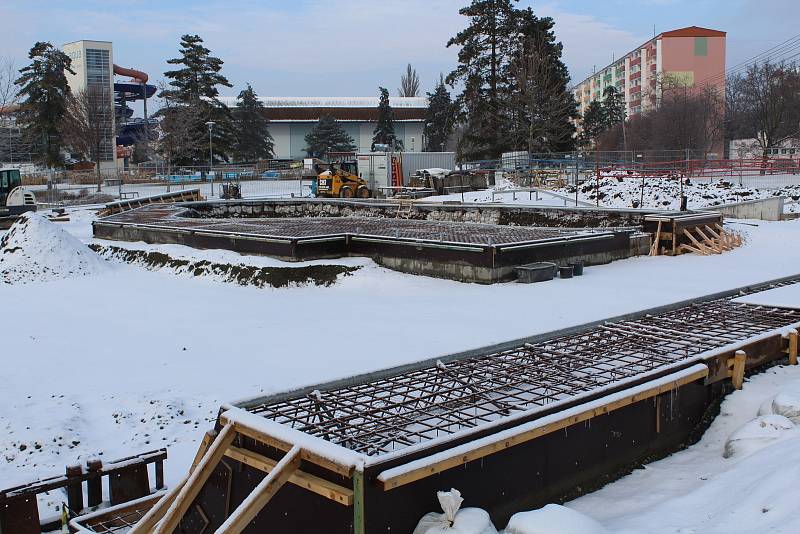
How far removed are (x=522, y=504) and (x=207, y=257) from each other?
13431 millimetres

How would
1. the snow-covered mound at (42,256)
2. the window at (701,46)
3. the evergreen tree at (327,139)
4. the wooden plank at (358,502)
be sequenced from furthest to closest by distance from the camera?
1. the window at (701,46)
2. the evergreen tree at (327,139)
3. the snow-covered mound at (42,256)
4. the wooden plank at (358,502)

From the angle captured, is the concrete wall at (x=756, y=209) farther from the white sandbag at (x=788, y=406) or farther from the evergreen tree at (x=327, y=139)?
the evergreen tree at (x=327, y=139)

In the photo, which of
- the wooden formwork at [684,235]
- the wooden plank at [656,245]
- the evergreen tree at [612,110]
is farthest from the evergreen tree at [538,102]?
the evergreen tree at [612,110]

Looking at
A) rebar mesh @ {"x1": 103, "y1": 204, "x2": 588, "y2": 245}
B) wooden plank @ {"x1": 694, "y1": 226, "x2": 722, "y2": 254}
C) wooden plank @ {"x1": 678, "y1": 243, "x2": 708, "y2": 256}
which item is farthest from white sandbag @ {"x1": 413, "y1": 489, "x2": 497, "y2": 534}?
wooden plank @ {"x1": 694, "y1": 226, "x2": 722, "y2": 254}

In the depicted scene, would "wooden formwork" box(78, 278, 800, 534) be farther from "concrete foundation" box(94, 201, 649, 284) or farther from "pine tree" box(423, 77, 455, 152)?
"pine tree" box(423, 77, 455, 152)

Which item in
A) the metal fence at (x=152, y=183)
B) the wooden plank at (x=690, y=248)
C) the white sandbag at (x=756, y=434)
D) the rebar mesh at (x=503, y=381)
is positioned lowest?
the white sandbag at (x=756, y=434)

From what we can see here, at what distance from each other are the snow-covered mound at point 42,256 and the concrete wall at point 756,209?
1879 cm

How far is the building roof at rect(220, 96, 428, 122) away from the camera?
88750 millimetres

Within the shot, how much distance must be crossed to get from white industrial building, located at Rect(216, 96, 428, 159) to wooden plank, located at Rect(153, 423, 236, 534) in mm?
85050

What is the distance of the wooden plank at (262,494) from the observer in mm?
4605

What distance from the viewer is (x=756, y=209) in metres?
25.0

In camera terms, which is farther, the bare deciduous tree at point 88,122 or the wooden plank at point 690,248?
the bare deciduous tree at point 88,122

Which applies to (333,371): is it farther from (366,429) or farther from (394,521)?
(394,521)

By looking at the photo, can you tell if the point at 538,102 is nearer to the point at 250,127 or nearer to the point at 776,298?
the point at 250,127
